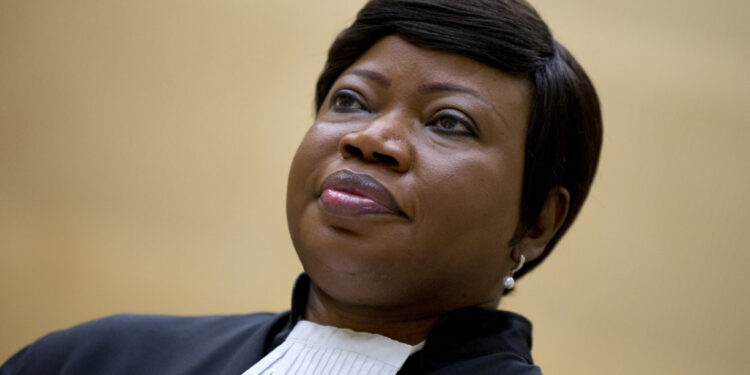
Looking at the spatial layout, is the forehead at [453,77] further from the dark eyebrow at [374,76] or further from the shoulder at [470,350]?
the shoulder at [470,350]

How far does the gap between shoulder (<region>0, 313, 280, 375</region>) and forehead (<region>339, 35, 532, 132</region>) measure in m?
0.43

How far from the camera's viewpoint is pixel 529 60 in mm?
1312

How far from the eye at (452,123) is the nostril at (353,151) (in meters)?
0.10

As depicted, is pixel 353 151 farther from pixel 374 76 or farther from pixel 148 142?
pixel 148 142

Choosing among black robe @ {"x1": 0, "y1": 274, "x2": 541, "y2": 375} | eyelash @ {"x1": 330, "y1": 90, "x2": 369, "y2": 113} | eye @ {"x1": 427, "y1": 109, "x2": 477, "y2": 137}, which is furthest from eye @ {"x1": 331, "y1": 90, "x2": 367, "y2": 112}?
black robe @ {"x1": 0, "y1": 274, "x2": 541, "y2": 375}

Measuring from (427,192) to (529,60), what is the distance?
0.26m

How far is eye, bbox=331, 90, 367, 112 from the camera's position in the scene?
4.35 feet

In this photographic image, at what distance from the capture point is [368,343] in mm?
1263

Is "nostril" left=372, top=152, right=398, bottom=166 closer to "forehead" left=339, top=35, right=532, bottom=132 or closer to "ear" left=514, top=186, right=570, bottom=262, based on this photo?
"forehead" left=339, top=35, right=532, bottom=132

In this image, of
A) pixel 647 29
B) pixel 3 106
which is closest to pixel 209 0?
pixel 3 106

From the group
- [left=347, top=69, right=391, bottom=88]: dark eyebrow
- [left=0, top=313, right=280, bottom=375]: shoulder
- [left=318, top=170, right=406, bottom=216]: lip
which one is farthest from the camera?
[left=0, top=313, right=280, bottom=375]: shoulder

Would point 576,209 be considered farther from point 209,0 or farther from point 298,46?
point 209,0

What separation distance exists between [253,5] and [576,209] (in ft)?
3.96

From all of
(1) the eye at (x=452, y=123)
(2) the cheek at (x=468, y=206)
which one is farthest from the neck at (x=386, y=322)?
(1) the eye at (x=452, y=123)
